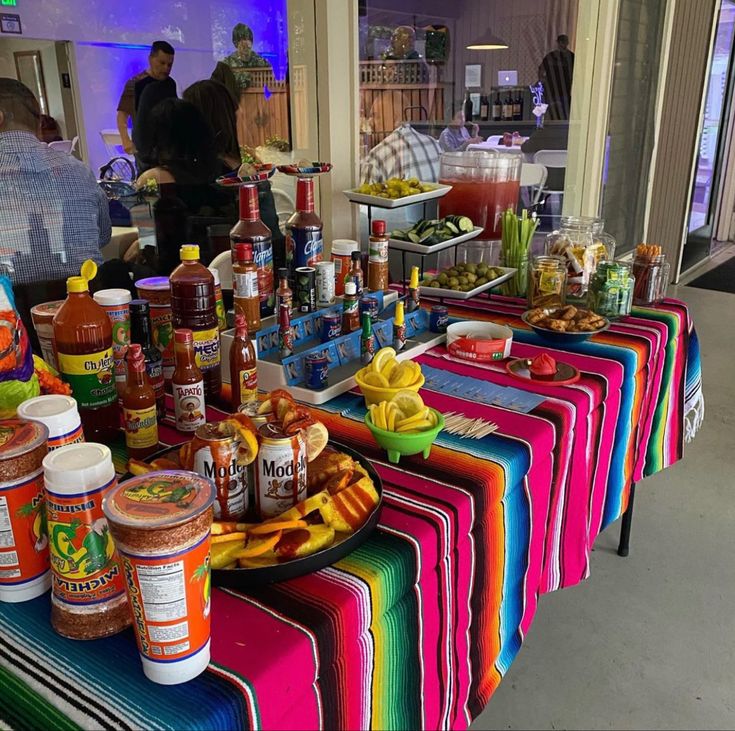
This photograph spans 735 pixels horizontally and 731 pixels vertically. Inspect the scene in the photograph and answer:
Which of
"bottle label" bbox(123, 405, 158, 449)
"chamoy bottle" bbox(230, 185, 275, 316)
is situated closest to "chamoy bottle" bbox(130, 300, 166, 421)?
"bottle label" bbox(123, 405, 158, 449)

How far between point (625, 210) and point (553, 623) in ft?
9.43

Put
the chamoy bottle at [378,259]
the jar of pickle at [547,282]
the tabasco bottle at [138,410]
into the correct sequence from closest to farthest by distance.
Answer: the tabasco bottle at [138,410]
the chamoy bottle at [378,259]
the jar of pickle at [547,282]

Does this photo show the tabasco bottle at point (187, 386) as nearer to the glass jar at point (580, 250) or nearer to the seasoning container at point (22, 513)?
the seasoning container at point (22, 513)

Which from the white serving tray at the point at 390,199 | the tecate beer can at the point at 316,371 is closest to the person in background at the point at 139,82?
the white serving tray at the point at 390,199

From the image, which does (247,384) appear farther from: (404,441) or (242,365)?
(404,441)

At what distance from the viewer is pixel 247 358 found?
3.62 feet

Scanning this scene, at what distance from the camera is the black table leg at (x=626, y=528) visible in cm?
197

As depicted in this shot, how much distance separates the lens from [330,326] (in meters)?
1.33

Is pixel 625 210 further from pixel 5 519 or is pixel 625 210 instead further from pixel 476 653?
pixel 5 519

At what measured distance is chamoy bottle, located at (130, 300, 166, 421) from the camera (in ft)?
3.71

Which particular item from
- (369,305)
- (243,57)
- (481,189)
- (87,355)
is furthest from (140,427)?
(481,189)

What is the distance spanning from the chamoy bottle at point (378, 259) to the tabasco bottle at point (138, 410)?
2.27ft

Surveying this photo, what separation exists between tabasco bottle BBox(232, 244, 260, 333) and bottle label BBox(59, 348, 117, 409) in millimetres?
285

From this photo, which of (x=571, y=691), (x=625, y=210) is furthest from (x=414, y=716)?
(x=625, y=210)
